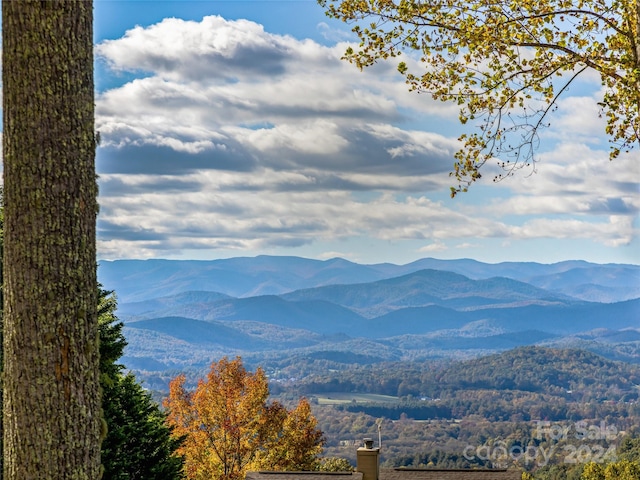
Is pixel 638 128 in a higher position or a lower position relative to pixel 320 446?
higher

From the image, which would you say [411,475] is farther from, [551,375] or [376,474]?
[551,375]

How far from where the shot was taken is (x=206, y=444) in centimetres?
2930

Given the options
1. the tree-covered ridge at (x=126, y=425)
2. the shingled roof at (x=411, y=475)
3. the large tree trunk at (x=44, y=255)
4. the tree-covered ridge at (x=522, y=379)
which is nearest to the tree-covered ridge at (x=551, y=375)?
the tree-covered ridge at (x=522, y=379)

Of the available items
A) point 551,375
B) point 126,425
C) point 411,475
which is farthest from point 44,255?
point 551,375

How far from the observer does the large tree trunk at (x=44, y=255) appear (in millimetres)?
4680

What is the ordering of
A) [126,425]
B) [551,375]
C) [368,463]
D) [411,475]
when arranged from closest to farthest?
[368,463], [411,475], [126,425], [551,375]

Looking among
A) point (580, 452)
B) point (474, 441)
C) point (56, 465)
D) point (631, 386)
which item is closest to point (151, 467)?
point (56, 465)

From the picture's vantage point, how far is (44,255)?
471 cm

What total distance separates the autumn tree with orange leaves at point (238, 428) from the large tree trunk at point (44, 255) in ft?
81.6

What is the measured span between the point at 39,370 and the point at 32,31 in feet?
6.46

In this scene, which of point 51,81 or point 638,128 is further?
point 638,128

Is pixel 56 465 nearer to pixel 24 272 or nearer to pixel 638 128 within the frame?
pixel 24 272

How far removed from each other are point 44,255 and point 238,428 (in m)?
25.7

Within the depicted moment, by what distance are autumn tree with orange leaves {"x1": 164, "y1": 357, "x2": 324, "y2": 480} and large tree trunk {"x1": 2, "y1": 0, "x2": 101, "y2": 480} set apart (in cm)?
2487
